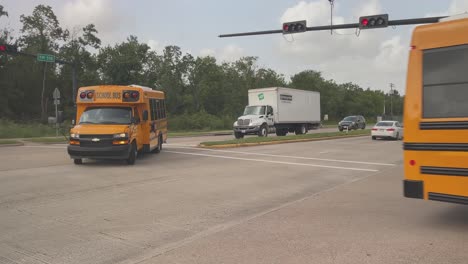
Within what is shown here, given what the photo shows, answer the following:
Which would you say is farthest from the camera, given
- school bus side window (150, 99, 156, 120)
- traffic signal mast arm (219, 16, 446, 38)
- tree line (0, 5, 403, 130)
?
tree line (0, 5, 403, 130)

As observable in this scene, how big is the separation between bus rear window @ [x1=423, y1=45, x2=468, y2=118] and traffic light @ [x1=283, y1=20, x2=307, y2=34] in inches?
645

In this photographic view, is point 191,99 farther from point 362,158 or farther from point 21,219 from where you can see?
point 21,219

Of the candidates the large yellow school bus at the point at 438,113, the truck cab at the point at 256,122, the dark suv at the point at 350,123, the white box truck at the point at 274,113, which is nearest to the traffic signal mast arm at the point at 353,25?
the truck cab at the point at 256,122

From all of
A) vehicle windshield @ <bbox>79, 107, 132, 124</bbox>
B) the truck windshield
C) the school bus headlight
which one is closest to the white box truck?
the truck windshield

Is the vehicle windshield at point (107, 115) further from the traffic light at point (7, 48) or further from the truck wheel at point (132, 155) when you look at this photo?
the traffic light at point (7, 48)

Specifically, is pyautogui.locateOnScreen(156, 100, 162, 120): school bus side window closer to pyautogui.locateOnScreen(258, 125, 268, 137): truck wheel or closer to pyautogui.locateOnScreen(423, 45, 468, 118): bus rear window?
pyautogui.locateOnScreen(258, 125, 268, 137): truck wheel

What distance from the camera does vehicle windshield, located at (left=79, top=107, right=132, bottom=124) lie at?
1501 centimetres

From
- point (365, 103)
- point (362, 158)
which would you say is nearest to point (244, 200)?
point (362, 158)

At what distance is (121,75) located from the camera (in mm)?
67312

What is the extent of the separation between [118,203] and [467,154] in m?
5.98

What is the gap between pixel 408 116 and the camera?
21.4ft

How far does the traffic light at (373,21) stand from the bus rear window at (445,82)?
15100mm

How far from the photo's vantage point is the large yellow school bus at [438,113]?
606 cm

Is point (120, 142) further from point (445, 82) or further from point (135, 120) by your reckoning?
point (445, 82)
